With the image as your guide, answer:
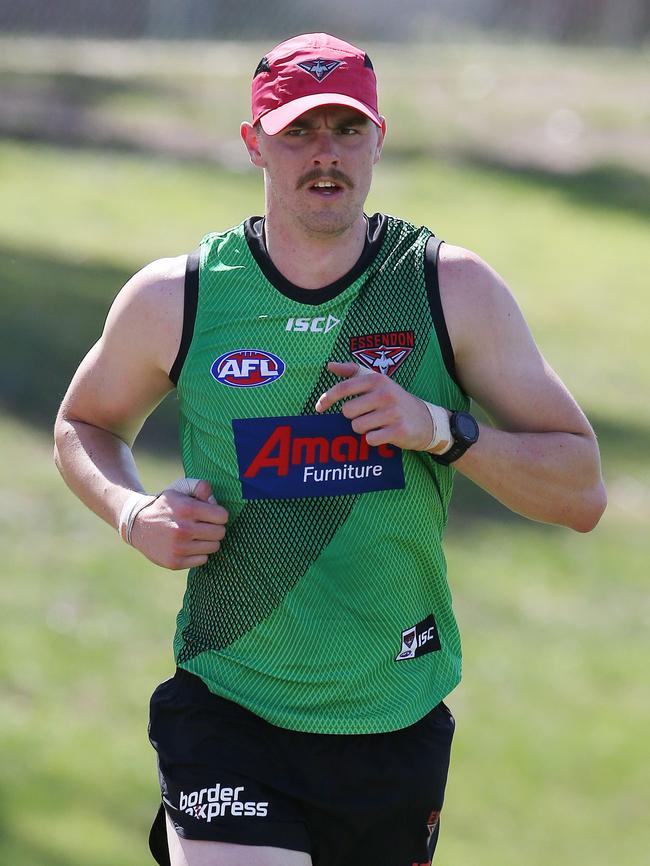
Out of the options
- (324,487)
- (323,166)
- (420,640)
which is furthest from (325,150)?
(420,640)

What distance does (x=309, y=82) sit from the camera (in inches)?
160

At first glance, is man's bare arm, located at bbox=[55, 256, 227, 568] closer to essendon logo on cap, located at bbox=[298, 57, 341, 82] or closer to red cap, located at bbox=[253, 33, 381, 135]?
red cap, located at bbox=[253, 33, 381, 135]

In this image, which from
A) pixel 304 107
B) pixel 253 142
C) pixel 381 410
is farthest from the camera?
pixel 253 142

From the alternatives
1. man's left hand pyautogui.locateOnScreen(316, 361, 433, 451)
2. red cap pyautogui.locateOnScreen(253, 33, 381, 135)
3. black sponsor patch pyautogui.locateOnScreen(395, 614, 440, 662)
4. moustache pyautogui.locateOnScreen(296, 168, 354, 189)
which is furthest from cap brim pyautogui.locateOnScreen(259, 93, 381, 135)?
black sponsor patch pyautogui.locateOnScreen(395, 614, 440, 662)

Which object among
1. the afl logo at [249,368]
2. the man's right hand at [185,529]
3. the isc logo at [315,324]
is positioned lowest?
the man's right hand at [185,529]

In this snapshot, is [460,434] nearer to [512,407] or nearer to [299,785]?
[512,407]

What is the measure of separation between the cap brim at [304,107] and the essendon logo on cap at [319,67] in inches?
2.6

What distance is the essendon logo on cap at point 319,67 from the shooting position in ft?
13.4

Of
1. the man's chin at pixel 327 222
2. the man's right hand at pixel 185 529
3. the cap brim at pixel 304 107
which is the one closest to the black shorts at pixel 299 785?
the man's right hand at pixel 185 529

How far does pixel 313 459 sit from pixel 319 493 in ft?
0.28

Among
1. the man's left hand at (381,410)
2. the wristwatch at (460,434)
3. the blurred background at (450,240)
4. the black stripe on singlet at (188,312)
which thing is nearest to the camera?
the man's left hand at (381,410)

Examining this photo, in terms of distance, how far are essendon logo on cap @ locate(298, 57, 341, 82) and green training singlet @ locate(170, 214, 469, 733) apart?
0.46m

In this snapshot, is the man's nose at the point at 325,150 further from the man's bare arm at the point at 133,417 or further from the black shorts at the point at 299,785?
the black shorts at the point at 299,785

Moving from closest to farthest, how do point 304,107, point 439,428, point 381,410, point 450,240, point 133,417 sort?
point 381,410 → point 439,428 → point 304,107 → point 133,417 → point 450,240
